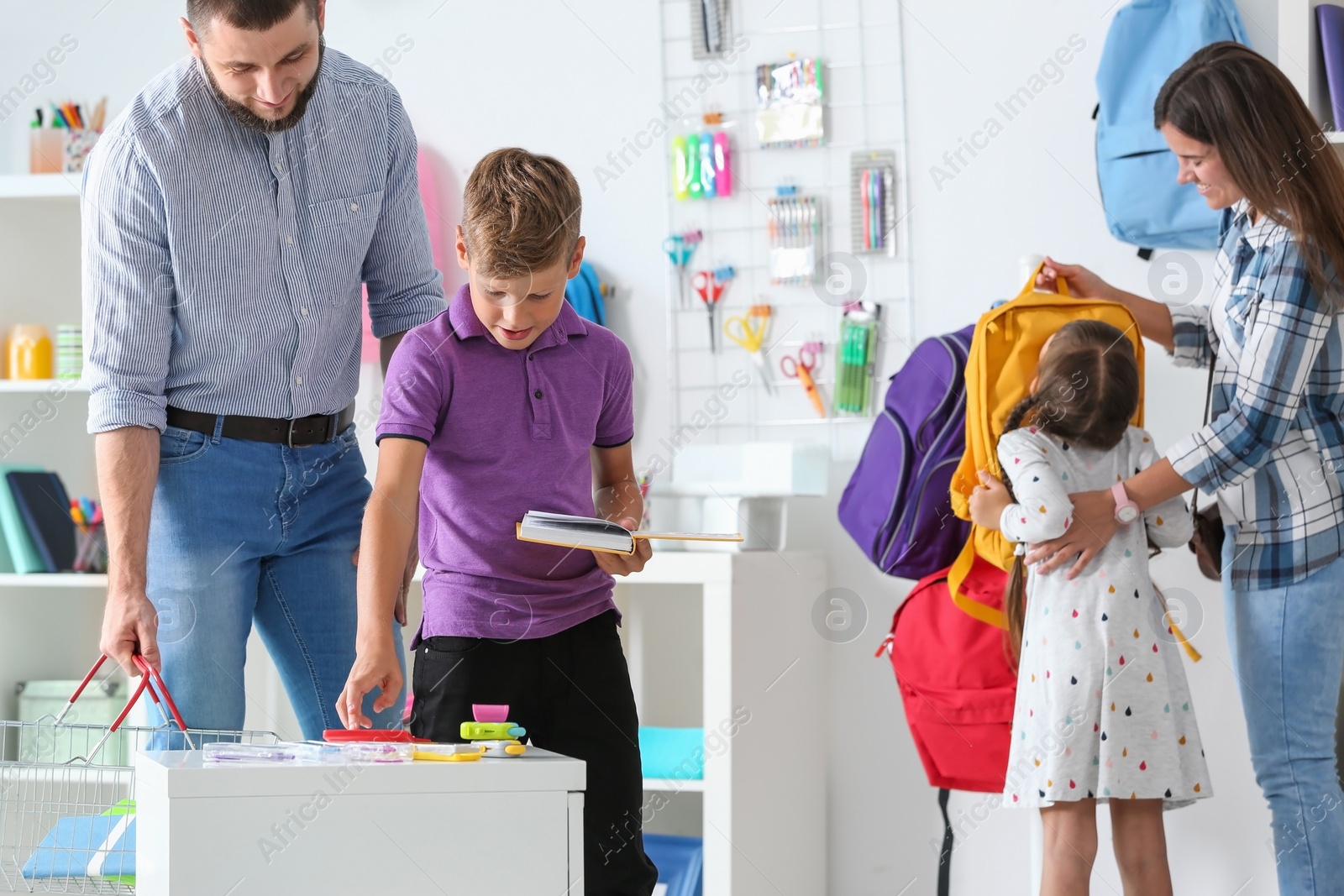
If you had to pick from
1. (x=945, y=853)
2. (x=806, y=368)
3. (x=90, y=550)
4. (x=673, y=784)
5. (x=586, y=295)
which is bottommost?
(x=945, y=853)

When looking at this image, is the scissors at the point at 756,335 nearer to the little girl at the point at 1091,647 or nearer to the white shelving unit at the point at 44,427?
the little girl at the point at 1091,647

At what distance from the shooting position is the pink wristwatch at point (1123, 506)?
1.85 m

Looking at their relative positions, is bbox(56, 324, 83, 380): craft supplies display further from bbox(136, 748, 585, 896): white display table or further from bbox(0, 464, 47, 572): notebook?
bbox(136, 748, 585, 896): white display table

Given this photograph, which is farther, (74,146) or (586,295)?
(74,146)

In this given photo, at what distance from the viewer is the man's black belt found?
5.04 feet

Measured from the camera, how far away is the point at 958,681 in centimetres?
212

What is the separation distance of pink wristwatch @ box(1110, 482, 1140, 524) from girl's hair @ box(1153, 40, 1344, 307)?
38 cm

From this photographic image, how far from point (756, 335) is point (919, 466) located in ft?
2.04

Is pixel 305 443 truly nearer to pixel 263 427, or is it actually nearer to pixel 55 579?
pixel 263 427

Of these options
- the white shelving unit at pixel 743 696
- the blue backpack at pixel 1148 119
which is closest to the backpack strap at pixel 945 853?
the white shelving unit at pixel 743 696

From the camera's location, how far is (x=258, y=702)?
2.64m

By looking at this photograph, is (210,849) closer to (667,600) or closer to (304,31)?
(304,31)

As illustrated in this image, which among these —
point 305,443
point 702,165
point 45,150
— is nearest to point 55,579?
point 45,150

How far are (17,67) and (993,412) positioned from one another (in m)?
2.56
